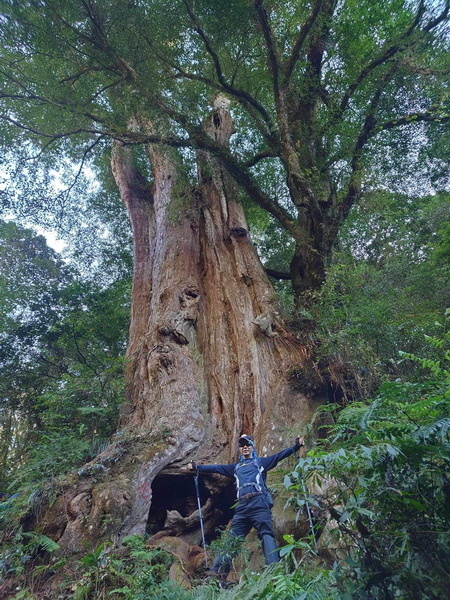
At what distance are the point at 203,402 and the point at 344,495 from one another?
384 centimetres

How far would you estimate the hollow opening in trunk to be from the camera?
4.36 metres

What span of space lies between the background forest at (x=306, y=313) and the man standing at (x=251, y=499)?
9.2 inches

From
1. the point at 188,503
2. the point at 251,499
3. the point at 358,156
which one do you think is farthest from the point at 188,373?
the point at 358,156

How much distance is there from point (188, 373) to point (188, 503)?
1.72 m

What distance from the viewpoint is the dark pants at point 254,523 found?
130 inches

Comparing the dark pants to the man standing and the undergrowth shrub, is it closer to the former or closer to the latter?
the man standing

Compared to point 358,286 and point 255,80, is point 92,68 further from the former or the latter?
point 358,286

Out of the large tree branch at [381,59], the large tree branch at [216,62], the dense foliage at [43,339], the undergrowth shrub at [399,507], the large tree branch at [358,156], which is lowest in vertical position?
the undergrowth shrub at [399,507]

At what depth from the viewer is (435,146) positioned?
798 centimetres

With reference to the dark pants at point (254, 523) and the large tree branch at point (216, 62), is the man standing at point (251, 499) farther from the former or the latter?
the large tree branch at point (216, 62)

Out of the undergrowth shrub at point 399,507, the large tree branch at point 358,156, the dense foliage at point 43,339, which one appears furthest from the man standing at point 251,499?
the dense foliage at point 43,339

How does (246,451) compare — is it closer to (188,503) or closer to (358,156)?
(188,503)

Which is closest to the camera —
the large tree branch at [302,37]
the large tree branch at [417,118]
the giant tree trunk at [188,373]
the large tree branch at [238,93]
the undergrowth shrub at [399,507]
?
the undergrowth shrub at [399,507]

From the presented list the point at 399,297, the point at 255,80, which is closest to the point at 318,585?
the point at 399,297
